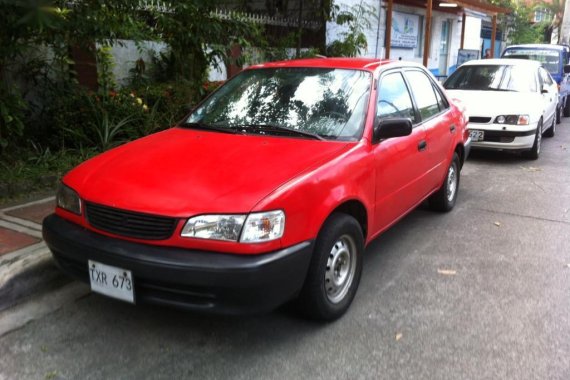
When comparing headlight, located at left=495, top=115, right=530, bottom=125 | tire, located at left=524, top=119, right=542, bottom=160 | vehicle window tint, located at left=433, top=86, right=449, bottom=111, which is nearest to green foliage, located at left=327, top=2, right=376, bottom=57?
headlight, located at left=495, top=115, right=530, bottom=125

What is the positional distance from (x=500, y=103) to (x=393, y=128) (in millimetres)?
5237

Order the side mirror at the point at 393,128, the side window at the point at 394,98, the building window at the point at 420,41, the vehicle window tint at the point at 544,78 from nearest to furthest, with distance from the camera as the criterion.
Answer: the side mirror at the point at 393,128, the side window at the point at 394,98, the vehicle window tint at the point at 544,78, the building window at the point at 420,41

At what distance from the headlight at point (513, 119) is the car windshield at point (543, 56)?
259 inches

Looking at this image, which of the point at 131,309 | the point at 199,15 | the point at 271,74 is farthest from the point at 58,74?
the point at 131,309

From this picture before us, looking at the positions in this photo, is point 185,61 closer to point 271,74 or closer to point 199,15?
point 199,15

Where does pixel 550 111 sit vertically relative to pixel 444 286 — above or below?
above

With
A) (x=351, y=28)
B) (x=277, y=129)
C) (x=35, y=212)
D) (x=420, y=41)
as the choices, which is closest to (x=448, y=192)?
(x=277, y=129)

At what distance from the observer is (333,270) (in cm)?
325

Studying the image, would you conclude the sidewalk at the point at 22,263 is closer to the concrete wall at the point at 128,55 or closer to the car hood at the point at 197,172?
the car hood at the point at 197,172

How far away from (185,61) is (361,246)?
4300mm

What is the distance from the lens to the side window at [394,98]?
3995mm

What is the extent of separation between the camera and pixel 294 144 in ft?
11.4

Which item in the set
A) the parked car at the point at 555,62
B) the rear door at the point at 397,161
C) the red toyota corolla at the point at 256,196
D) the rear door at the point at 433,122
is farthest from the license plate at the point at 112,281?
the parked car at the point at 555,62

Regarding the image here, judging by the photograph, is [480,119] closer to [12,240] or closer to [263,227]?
[263,227]
